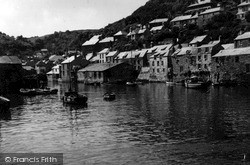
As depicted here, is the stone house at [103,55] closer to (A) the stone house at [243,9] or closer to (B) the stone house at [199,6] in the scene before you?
(B) the stone house at [199,6]

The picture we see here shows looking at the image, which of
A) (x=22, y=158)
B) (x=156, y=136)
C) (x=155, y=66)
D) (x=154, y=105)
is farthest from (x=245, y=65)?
(x=22, y=158)

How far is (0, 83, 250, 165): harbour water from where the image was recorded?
28266 mm

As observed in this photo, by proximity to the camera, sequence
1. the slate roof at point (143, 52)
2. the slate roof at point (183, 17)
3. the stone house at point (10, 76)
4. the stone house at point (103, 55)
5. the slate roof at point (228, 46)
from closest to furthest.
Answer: the stone house at point (10, 76), the slate roof at point (228, 46), the slate roof at point (143, 52), the slate roof at point (183, 17), the stone house at point (103, 55)

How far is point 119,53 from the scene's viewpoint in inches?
6230

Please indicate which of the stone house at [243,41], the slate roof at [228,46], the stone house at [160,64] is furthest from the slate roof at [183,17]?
the stone house at [243,41]

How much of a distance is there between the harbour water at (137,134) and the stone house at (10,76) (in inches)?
2035

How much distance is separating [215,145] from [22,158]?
1709 cm

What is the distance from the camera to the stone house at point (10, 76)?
344ft

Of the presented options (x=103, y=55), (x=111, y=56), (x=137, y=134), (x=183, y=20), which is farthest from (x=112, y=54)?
(x=137, y=134)

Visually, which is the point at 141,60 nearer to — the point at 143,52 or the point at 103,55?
the point at 143,52

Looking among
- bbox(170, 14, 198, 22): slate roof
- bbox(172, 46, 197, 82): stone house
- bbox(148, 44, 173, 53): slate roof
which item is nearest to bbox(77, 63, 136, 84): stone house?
bbox(148, 44, 173, 53): slate roof

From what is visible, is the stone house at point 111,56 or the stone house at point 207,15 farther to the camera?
the stone house at point 111,56

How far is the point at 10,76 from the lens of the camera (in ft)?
350

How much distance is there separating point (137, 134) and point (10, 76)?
7998 cm
